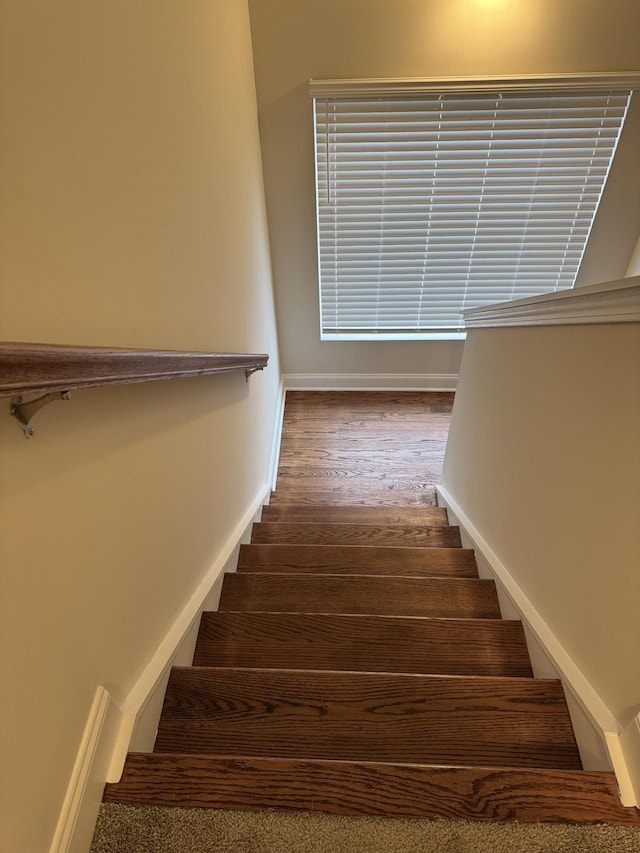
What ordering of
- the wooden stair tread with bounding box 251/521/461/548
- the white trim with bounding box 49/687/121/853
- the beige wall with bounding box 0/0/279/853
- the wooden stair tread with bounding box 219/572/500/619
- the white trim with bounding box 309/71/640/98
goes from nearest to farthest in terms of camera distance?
the beige wall with bounding box 0/0/279/853 < the white trim with bounding box 49/687/121/853 < the wooden stair tread with bounding box 219/572/500/619 < the wooden stair tread with bounding box 251/521/461/548 < the white trim with bounding box 309/71/640/98

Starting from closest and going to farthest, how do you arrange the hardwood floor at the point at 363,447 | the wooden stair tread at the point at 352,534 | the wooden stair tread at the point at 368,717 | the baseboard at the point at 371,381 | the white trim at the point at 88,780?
the white trim at the point at 88,780
the wooden stair tread at the point at 368,717
the wooden stair tread at the point at 352,534
the hardwood floor at the point at 363,447
the baseboard at the point at 371,381

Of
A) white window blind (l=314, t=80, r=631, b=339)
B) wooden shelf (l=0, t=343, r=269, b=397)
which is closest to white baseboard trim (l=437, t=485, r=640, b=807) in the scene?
wooden shelf (l=0, t=343, r=269, b=397)

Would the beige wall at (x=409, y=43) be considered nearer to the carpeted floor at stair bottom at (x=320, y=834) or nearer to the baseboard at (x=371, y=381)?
the baseboard at (x=371, y=381)

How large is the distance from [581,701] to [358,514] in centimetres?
164

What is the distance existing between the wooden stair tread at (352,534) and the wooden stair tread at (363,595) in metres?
0.51

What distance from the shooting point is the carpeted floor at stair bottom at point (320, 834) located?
2.53ft

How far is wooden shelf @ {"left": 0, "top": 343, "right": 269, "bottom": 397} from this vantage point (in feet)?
1.58

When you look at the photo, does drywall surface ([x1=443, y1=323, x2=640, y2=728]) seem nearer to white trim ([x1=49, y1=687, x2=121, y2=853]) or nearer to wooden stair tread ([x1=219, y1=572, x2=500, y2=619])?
wooden stair tread ([x1=219, y1=572, x2=500, y2=619])

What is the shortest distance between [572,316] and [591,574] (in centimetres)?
66

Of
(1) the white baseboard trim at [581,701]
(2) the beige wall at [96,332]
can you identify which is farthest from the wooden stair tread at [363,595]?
(2) the beige wall at [96,332]

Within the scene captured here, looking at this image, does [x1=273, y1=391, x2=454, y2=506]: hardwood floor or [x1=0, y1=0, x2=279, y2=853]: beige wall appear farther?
[x1=273, y1=391, x2=454, y2=506]: hardwood floor

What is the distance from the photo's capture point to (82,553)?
766mm

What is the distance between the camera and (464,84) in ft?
7.91

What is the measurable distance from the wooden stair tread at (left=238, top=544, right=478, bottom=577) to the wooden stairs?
0.07ft
